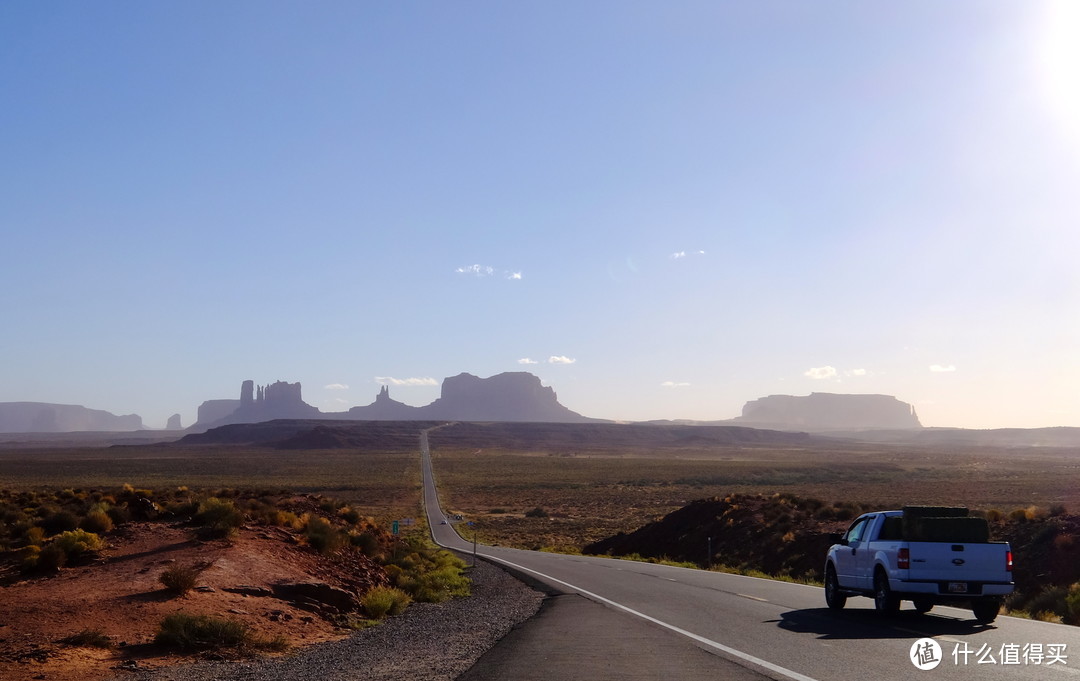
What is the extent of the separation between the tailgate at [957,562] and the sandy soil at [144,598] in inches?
370

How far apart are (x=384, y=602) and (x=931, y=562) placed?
1023 centimetres

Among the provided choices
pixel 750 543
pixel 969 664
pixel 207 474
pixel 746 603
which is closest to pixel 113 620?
pixel 746 603

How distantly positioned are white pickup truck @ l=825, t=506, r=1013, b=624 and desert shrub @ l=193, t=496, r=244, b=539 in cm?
1398

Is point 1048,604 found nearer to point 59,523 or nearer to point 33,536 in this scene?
point 33,536

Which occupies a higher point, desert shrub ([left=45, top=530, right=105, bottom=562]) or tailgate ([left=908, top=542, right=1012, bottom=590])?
tailgate ([left=908, top=542, right=1012, bottom=590])

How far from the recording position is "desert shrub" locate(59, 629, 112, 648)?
11.8m

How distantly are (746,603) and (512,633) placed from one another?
5225mm

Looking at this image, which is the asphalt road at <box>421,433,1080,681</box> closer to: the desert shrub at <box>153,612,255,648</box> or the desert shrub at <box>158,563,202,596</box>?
the desert shrub at <box>153,612,255,648</box>

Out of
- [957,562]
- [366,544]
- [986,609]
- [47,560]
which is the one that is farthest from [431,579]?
[986,609]

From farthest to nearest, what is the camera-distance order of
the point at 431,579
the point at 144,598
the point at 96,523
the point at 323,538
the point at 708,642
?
the point at 431,579
the point at 323,538
the point at 96,523
the point at 144,598
the point at 708,642

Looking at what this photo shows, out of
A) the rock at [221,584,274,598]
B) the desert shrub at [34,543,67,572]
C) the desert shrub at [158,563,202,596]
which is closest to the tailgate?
the rock at [221,584,274,598]

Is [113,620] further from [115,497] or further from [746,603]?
[115,497]

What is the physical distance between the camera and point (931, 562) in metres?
12.4

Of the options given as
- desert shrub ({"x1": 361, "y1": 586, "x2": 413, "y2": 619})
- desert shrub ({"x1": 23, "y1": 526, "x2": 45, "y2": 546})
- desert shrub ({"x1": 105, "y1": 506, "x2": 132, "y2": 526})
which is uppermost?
desert shrub ({"x1": 105, "y1": 506, "x2": 132, "y2": 526})
